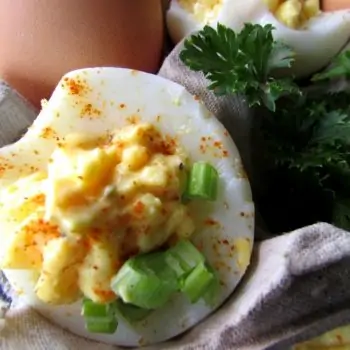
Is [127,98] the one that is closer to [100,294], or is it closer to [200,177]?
[200,177]

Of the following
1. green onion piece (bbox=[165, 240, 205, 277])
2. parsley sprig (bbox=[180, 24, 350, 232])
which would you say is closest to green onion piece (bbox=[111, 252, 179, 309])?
green onion piece (bbox=[165, 240, 205, 277])

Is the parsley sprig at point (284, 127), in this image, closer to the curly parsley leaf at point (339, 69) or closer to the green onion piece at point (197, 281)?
the curly parsley leaf at point (339, 69)

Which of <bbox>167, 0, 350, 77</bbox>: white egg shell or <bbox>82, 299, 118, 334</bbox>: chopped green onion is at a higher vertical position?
<bbox>167, 0, 350, 77</bbox>: white egg shell

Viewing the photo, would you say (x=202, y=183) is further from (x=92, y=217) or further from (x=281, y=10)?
(x=281, y=10)

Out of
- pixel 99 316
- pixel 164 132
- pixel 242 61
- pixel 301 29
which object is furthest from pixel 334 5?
pixel 99 316

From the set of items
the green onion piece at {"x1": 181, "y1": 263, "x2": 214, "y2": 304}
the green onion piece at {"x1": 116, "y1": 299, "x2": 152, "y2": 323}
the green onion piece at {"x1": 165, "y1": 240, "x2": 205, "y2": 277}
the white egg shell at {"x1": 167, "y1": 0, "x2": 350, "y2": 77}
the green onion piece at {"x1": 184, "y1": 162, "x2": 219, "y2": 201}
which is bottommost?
the green onion piece at {"x1": 116, "y1": 299, "x2": 152, "y2": 323}

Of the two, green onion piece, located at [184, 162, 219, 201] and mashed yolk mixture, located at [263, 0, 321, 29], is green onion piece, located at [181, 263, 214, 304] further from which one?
mashed yolk mixture, located at [263, 0, 321, 29]

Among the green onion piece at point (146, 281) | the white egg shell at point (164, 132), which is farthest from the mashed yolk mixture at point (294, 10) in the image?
the green onion piece at point (146, 281)
